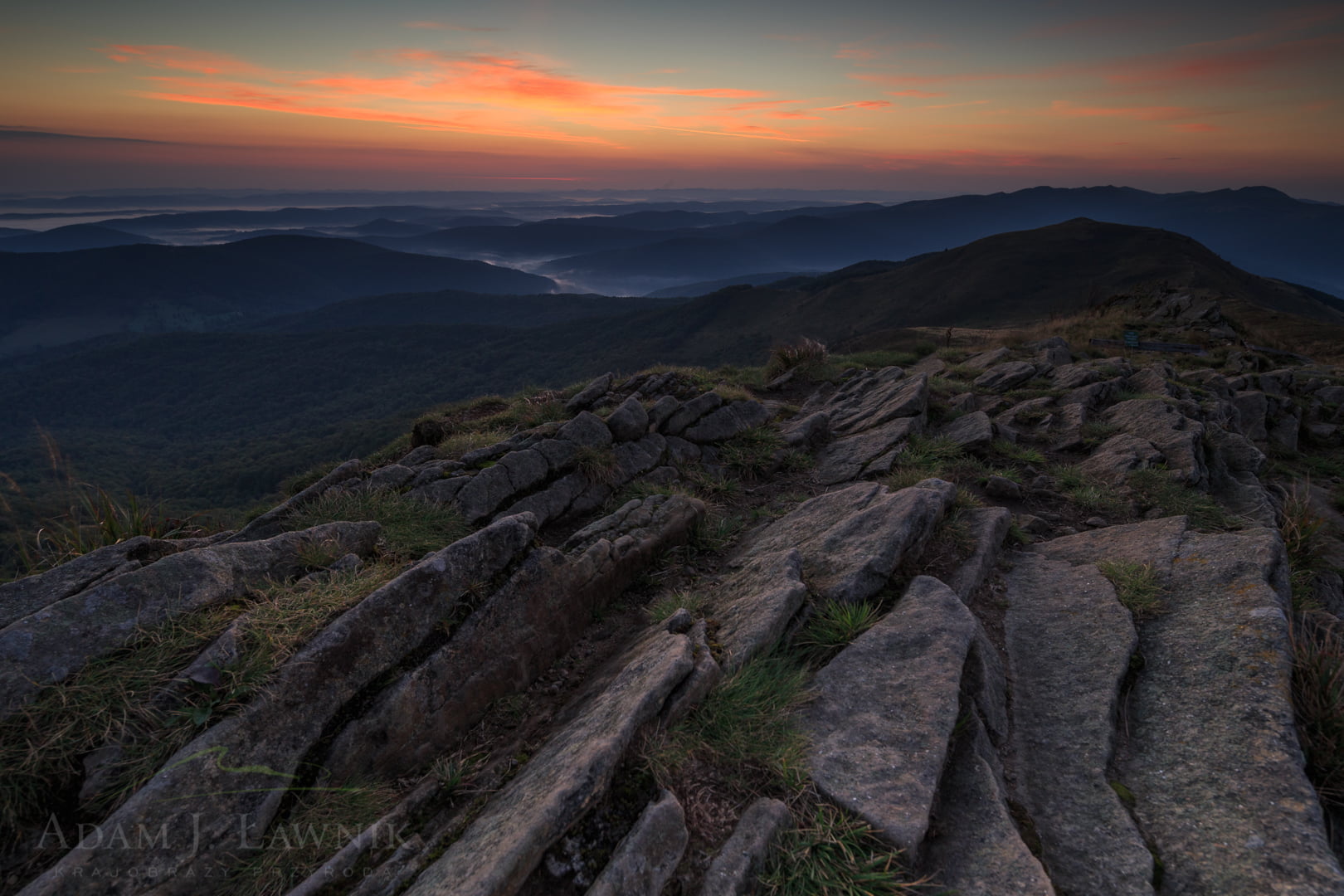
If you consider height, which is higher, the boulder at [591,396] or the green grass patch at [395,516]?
the boulder at [591,396]

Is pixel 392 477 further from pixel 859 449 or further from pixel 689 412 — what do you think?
pixel 859 449

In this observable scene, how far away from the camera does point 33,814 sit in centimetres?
363

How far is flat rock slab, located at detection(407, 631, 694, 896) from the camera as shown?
3311mm

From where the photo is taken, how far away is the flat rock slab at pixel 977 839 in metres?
3.41

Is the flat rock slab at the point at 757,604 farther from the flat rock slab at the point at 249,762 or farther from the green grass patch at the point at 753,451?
the green grass patch at the point at 753,451

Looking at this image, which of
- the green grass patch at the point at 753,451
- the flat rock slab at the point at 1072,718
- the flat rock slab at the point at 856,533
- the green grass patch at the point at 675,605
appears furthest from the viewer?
the green grass patch at the point at 753,451

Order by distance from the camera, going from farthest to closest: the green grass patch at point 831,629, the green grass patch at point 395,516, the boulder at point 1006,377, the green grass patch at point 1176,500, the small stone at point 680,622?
the boulder at point 1006,377 → the green grass patch at point 1176,500 → the green grass patch at point 395,516 → the small stone at point 680,622 → the green grass patch at point 831,629

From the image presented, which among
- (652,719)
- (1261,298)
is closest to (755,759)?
(652,719)

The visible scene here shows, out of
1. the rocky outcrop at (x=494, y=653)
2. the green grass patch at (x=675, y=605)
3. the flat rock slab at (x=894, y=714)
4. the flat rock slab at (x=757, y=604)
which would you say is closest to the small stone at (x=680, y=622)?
the green grass patch at (x=675, y=605)

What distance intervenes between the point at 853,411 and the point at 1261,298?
160957 millimetres

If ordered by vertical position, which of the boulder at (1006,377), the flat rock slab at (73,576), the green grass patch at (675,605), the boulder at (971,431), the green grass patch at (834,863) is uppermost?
the boulder at (1006,377)

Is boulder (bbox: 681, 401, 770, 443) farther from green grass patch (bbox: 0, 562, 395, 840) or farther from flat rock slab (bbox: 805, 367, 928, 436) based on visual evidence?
green grass patch (bbox: 0, 562, 395, 840)

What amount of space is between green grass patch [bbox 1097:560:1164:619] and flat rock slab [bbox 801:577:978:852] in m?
1.93

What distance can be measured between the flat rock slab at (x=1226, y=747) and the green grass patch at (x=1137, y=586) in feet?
0.48
